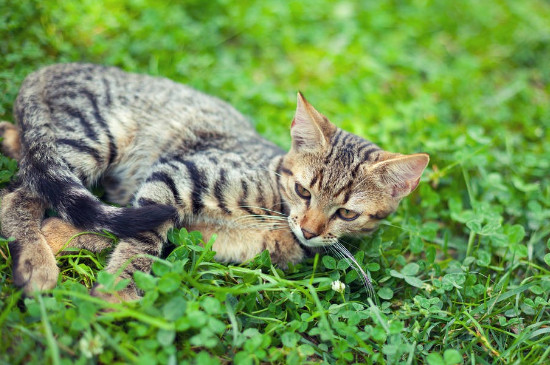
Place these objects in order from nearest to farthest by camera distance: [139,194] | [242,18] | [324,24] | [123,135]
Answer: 1. [139,194]
2. [123,135]
3. [242,18]
4. [324,24]

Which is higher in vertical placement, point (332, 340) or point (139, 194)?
point (139, 194)

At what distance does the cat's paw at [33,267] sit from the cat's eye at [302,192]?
1.49 m

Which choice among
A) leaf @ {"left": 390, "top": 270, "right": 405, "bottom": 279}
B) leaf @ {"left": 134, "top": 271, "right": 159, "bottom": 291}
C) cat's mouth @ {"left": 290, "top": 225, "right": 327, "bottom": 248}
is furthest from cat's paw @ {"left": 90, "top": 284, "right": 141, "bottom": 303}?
leaf @ {"left": 390, "top": 270, "right": 405, "bottom": 279}

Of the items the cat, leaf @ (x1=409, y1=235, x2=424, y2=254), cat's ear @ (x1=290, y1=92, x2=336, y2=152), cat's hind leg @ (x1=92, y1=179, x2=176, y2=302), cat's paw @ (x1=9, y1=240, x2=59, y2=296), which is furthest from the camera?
leaf @ (x1=409, y1=235, x2=424, y2=254)

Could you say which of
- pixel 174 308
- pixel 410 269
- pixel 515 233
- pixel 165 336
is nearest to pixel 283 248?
pixel 410 269

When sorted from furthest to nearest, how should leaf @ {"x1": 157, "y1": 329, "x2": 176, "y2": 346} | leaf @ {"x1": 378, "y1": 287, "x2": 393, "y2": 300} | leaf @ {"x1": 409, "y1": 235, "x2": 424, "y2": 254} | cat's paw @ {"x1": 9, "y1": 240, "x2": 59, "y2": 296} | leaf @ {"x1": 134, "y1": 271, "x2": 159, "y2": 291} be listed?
leaf @ {"x1": 409, "y1": 235, "x2": 424, "y2": 254} → leaf @ {"x1": 378, "y1": 287, "x2": 393, "y2": 300} → cat's paw @ {"x1": 9, "y1": 240, "x2": 59, "y2": 296} → leaf @ {"x1": 134, "y1": 271, "x2": 159, "y2": 291} → leaf @ {"x1": 157, "y1": 329, "x2": 176, "y2": 346}

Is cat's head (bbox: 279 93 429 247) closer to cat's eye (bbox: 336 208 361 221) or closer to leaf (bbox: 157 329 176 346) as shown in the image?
cat's eye (bbox: 336 208 361 221)

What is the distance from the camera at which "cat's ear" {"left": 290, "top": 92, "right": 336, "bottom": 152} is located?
2.74m

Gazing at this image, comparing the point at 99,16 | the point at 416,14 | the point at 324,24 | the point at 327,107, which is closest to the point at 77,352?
the point at 327,107

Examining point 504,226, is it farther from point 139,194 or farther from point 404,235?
point 139,194

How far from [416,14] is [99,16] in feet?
13.1

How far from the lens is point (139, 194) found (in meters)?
2.72

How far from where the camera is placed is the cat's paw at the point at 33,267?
2.22 meters

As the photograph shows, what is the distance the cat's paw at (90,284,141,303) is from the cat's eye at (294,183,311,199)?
116 centimetres
